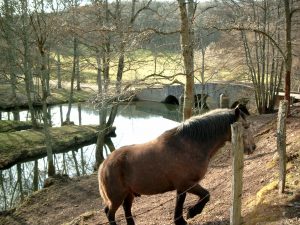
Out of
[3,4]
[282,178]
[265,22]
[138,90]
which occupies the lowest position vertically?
[282,178]

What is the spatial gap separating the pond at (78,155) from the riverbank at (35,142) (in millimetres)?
551

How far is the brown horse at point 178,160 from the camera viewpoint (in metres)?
6.83

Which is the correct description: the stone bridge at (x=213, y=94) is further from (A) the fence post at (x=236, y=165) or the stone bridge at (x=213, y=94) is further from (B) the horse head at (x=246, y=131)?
(A) the fence post at (x=236, y=165)

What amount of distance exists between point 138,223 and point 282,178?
3523 mm

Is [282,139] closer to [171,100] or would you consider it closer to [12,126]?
[12,126]

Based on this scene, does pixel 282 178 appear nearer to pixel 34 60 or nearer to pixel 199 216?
pixel 199 216

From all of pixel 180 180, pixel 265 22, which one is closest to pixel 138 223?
pixel 180 180

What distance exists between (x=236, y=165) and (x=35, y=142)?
22.9 m

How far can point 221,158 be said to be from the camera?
14.0 m

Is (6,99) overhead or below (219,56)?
below

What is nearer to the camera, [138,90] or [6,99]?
[138,90]

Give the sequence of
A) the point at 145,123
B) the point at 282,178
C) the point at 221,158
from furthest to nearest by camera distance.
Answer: the point at 145,123 → the point at 221,158 → the point at 282,178

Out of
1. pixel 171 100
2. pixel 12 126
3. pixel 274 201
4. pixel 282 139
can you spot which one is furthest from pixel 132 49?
pixel 171 100

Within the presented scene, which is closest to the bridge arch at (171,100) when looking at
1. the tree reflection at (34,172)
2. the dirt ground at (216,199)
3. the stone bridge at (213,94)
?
the stone bridge at (213,94)
